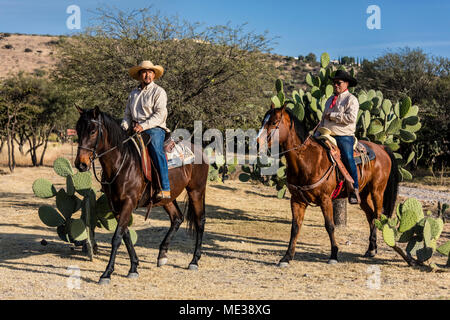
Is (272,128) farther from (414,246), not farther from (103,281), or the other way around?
(103,281)

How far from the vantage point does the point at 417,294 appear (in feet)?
19.1

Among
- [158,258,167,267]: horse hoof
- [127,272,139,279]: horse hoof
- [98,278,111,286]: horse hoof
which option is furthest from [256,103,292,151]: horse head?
[98,278,111,286]: horse hoof

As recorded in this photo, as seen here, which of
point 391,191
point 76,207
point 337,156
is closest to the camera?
point 337,156

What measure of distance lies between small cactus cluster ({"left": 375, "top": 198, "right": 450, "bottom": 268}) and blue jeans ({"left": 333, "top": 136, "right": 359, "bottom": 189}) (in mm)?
818

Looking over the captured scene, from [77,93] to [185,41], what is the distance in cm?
377

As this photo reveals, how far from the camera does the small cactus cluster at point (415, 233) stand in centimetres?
712

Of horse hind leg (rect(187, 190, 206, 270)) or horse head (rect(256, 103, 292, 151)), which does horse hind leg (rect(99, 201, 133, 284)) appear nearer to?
horse hind leg (rect(187, 190, 206, 270))

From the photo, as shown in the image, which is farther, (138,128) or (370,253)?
(370,253)

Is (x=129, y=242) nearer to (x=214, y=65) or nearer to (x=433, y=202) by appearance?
(x=214, y=65)

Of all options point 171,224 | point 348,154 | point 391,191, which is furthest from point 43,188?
point 391,191

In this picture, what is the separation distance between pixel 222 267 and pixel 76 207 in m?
2.67

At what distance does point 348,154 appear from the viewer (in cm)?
763

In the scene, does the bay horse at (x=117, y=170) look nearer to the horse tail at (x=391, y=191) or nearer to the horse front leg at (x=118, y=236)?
the horse front leg at (x=118, y=236)
